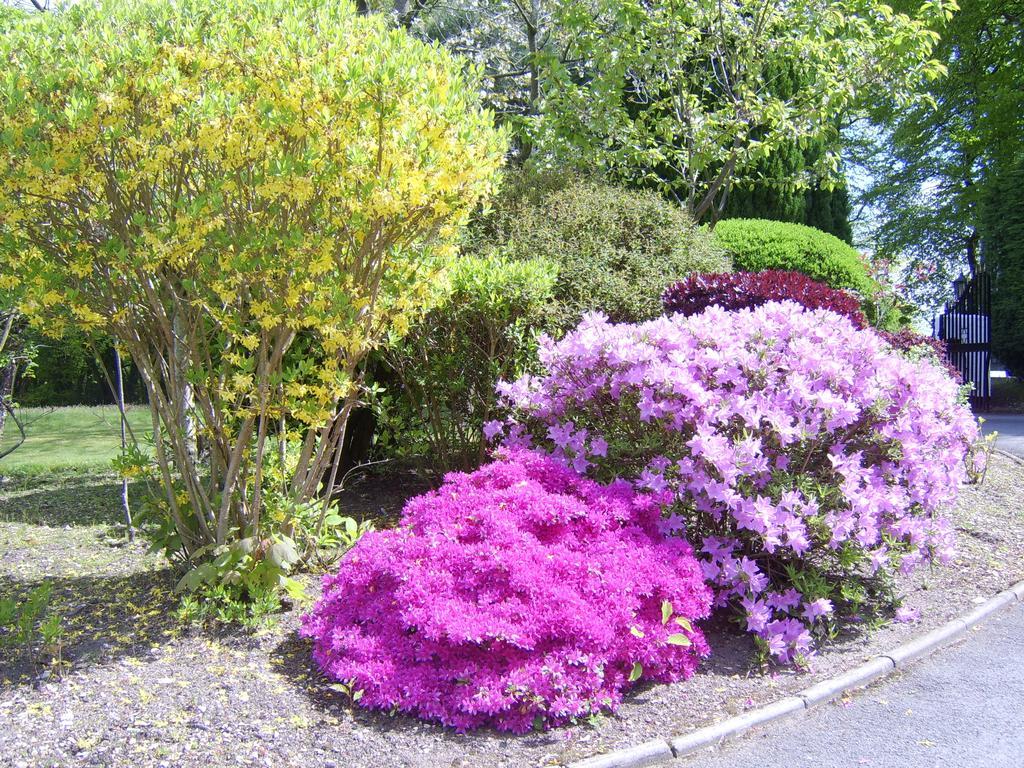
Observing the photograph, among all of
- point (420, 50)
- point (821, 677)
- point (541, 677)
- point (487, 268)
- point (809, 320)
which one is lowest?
point (821, 677)

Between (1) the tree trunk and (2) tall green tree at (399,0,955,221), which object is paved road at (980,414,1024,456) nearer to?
(2) tall green tree at (399,0,955,221)

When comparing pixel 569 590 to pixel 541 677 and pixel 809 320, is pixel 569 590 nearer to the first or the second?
pixel 541 677

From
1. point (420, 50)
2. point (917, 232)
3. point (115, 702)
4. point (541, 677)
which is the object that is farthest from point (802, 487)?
point (917, 232)

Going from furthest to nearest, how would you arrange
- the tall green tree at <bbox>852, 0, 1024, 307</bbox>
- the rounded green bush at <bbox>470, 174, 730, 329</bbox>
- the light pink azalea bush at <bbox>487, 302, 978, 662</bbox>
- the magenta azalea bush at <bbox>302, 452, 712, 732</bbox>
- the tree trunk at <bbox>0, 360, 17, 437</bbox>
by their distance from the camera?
the tall green tree at <bbox>852, 0, 1024, 307</bbox>
the tree trunk at <bbox>0, 360, 17, 437</bbox>
the rounded green bush at <bbox>470, 174, 730, 329</bbox>
the light pink azalea bush at <bbox>487, 302, 978, 662</bbox>
the magenta azalea bush at <bbox>302, 452, 712, 732</bbox>

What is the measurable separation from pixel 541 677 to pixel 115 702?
1610 millimetres

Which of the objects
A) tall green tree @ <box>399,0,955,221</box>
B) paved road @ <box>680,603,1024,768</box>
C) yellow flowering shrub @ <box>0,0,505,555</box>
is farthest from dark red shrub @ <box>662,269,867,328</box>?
paved road @ <box>680,603,1024,768</box>

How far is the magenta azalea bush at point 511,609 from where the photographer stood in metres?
3.09

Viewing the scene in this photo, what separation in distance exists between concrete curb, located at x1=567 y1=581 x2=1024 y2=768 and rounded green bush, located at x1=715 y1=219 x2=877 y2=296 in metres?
6.27

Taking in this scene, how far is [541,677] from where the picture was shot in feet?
10.1

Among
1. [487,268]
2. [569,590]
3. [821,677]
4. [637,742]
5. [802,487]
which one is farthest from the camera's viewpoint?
[487,268]

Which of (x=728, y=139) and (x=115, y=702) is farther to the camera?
(x=728, y=139)

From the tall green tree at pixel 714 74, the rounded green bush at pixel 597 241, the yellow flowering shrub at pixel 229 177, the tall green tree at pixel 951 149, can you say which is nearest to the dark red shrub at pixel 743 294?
the rounded green bush at pixel 597 241

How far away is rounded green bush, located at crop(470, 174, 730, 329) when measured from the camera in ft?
20.5

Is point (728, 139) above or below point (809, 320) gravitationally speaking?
above
